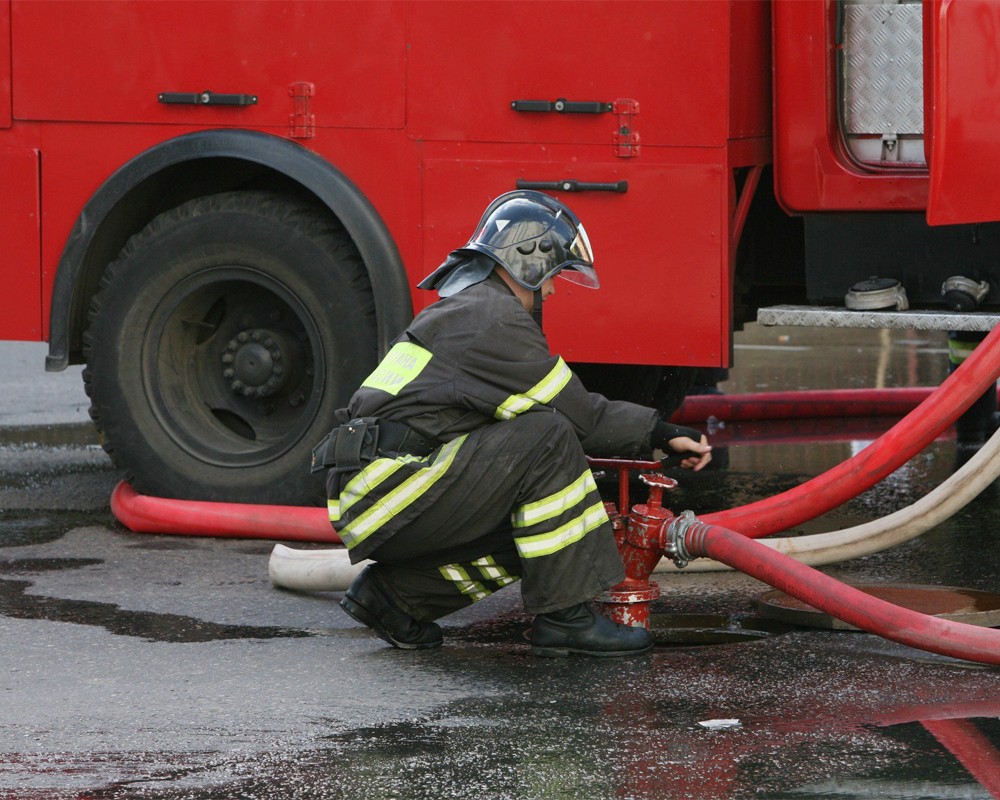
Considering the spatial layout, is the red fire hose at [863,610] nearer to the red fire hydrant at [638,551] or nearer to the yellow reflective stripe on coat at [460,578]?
the red fire hydrant at [638,551]

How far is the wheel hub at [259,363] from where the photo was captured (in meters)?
5.80

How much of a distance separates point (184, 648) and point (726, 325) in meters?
2.01

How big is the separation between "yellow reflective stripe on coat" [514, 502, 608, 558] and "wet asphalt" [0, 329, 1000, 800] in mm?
295

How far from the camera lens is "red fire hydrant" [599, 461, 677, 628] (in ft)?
13.9

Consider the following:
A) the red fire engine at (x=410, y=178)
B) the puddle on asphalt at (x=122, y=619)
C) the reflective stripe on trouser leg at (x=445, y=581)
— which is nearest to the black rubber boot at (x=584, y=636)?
the reflective stripe on trouser leg at (x=445, y=581)

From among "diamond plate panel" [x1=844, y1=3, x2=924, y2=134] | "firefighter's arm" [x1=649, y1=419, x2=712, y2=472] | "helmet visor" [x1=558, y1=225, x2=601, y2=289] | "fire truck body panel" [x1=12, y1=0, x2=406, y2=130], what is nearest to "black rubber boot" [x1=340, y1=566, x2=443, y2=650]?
"firefighter's arm" [x1=649, y1=419, x2=712, y2=472]

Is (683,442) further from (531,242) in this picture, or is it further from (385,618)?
(385,618)

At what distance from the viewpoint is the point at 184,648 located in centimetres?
430

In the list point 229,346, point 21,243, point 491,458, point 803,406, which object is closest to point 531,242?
point 491,458

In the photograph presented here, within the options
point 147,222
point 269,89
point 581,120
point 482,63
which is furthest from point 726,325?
point 147,222

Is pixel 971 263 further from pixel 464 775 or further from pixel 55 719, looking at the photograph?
pixel 55 719

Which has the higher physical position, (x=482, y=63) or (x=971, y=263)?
(x=482, y=63)

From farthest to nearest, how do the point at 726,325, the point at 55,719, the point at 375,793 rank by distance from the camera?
1. the point at 726,325
2. the point at 55,719
3. the point at 375,793

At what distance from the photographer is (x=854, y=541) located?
4887 mm
